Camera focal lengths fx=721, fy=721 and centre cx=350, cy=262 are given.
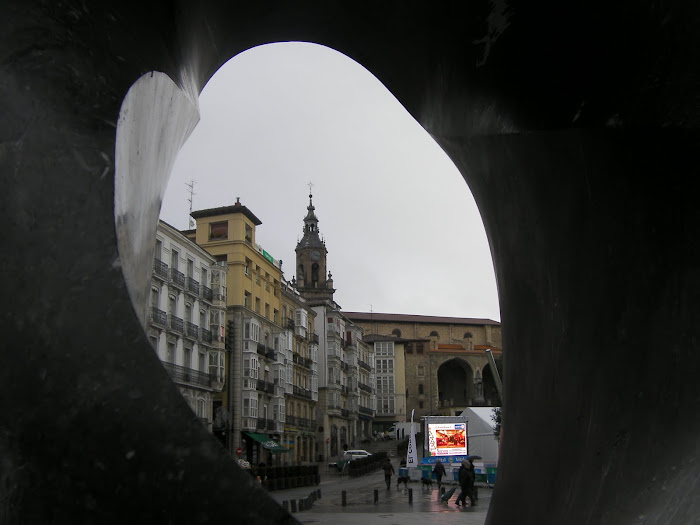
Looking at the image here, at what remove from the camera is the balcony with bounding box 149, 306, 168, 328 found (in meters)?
35.9

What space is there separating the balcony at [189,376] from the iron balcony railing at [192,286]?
4259mm

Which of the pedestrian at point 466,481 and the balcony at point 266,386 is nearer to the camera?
the pedestrian at point 466,481

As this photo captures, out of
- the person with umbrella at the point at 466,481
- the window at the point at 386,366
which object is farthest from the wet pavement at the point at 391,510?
the window at the point at 386,366

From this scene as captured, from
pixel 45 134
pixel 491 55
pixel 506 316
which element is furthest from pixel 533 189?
pixel 45 134

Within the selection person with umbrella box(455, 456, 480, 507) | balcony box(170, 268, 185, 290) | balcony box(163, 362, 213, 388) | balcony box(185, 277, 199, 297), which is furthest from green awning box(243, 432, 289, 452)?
person with umbrella box(455, 456, 480, 507)

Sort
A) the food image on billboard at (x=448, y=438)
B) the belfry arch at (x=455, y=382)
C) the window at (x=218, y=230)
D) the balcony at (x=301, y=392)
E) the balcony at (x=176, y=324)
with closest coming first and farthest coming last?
the food image on billboard at (x=448, y=438), the balcony at (x=176, y=324), the window at (x=218, y=230), the balcony at (x=301, y=392), the belfry arch at (x=455, y=382)

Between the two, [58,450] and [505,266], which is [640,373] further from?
[58,450]

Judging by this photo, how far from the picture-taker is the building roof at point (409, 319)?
109 meters

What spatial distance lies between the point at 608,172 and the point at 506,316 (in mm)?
1819

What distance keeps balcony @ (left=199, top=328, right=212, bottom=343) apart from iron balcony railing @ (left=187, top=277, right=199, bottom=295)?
7.47 feet

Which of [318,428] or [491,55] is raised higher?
[491,55]

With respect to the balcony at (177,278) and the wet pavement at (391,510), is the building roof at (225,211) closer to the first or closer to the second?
the balcony at (177,278)

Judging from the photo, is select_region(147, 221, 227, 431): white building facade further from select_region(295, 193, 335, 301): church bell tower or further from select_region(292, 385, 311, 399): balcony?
select_region(295, 193, 335, 301): church bell tower

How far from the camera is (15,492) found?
93.7 inches
